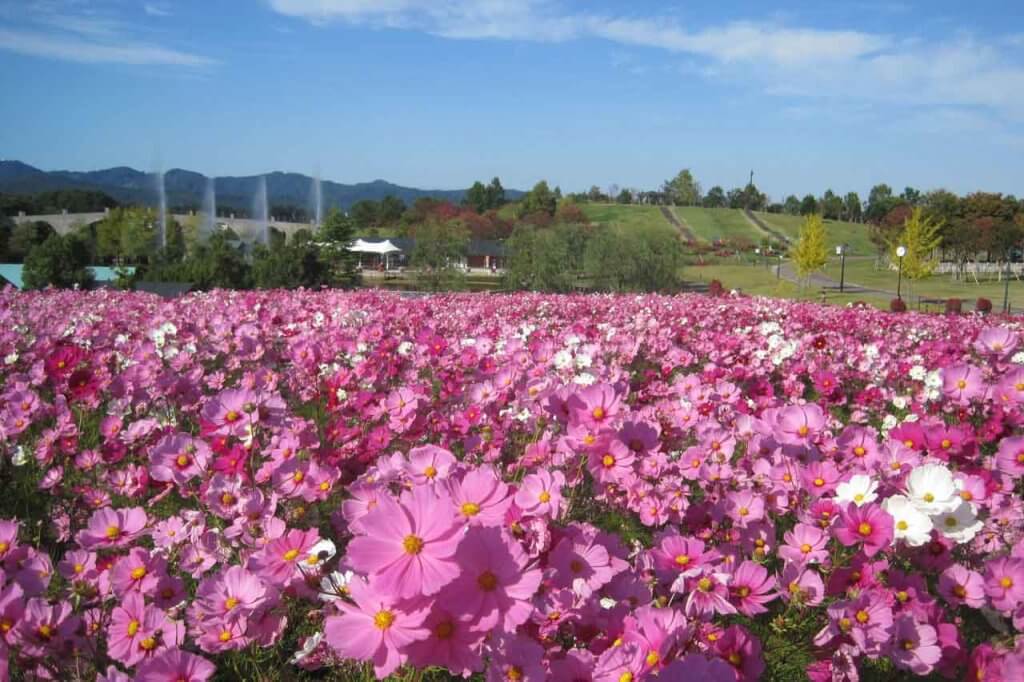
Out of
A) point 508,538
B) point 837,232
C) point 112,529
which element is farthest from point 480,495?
point 837,232

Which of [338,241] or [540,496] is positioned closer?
[540,496]

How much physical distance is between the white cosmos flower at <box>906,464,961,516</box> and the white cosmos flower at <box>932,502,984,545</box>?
1.4 inches

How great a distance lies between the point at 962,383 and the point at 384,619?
2.68 m

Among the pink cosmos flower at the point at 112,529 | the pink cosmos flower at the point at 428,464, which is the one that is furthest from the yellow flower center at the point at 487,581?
the pink cosmos flower at the point at 112,529

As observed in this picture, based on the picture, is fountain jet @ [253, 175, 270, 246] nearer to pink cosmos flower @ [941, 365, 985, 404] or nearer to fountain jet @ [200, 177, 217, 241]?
fountain jet @ [200, 177, 217, 241]

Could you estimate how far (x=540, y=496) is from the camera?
143 centimetres

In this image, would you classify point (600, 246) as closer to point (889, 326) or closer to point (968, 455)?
point (889, 326)

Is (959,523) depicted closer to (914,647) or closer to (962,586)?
(962,586)

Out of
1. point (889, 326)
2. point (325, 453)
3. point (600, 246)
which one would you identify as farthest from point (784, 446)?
point (600, 246)

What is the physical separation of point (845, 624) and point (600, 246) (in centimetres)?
2860

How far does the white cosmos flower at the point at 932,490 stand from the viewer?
1501mm

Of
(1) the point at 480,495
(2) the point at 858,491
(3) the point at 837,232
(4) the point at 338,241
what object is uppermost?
(3) the point at 837,232

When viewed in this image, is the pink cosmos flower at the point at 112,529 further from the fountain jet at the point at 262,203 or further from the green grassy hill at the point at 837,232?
the green grassy hill at the point at 837,232

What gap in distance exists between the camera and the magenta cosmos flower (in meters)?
0.89
